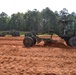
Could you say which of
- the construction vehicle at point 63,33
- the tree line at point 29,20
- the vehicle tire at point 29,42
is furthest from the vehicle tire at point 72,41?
the tree line at point 29,20

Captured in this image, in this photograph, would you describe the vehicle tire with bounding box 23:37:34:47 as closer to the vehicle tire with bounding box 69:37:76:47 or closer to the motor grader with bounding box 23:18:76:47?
the motor grader with bounding box 23:18:76:47

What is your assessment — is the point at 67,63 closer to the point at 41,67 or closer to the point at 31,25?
the point at 41,67

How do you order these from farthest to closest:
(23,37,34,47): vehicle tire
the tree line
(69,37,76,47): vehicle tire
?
the tree line → (23,37,34,47): vehicle tire → (69,37,76,47): vehicle tire

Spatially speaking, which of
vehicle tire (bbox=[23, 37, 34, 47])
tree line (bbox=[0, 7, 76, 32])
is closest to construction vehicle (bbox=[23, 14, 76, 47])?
vehicle tire (bbox=[23, 37, 34, 47])

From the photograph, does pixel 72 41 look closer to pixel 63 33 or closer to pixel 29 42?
pixel 63 33

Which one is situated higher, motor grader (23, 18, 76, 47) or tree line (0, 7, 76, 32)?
tree line (0, 7, 76, 32)

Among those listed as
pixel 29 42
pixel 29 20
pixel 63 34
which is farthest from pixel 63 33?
pixel 29 20

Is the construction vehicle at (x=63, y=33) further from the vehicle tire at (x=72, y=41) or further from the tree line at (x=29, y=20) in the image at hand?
the tree line at (x=29, y=20)

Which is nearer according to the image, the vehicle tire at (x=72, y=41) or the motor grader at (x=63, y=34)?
the vehicle tire at (x=72, y=41)

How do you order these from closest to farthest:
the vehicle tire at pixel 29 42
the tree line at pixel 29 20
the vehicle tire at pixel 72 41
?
the vehicle tire at pixel 72 41, the vehicle tire at pixel 29 42, the tree line at pixel 29 20

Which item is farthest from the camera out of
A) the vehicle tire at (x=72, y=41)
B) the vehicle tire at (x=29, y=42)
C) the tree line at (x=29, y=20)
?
the tree line at (x=29, y=20)

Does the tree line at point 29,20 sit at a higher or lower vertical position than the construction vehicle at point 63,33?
higher

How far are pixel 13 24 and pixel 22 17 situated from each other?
226 inches

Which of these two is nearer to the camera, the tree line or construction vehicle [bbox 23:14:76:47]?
construction vehicle [bbox 23:14:76:47]
